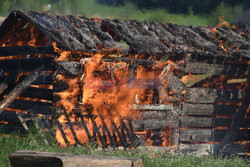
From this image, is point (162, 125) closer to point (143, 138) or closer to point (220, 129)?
point (143, 138)

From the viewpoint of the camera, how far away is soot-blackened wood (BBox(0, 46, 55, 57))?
22.5ft

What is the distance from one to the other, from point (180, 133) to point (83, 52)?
3.60 meters

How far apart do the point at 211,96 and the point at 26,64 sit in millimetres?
5189

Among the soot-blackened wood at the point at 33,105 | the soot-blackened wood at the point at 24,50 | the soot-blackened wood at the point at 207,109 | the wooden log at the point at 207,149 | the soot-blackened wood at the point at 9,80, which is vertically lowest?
the wooden log at the point at 207,149

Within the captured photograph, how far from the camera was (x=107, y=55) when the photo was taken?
678 centimetres

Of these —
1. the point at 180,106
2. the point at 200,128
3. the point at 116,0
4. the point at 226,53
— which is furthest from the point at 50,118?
the point at 116,0

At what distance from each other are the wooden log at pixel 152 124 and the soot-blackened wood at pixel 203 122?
0.45 m

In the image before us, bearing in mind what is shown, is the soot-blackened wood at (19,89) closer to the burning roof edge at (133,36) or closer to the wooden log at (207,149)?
the burning roof edge at (133,36)

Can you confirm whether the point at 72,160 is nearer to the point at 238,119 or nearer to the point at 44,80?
the point at 44,80

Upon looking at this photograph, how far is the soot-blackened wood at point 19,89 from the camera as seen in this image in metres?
6.29

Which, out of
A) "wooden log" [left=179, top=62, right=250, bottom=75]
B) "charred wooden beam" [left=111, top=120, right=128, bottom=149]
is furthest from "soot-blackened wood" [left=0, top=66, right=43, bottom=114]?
"wooden log" [left=179, top=62, right=250, bottom=75]

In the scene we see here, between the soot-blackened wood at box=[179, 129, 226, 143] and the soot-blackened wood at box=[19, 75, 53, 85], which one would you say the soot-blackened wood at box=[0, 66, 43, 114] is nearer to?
the soot-blackened wood at box=[19, 75, 53, 85]

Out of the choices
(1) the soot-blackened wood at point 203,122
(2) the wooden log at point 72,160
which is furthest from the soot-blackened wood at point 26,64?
(2) the wooden log at point 72,160

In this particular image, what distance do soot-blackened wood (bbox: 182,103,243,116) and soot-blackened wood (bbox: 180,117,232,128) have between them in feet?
0.55
